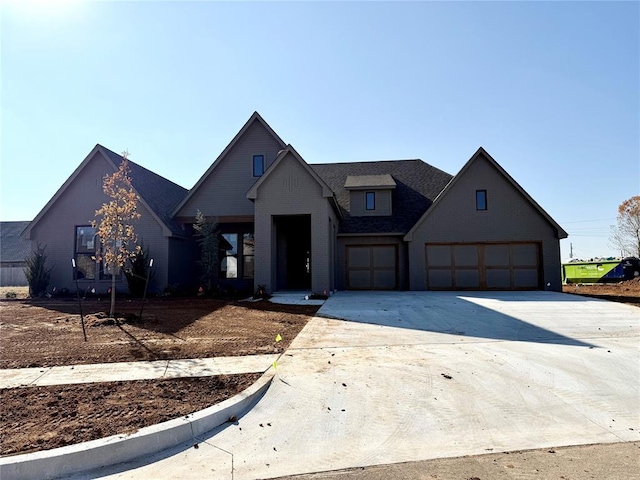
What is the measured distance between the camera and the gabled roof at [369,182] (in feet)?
68.4

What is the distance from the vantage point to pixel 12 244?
3350 centimetres

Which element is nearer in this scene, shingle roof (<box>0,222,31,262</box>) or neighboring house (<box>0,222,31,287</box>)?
neighboring house (<box>0,222,31,287</box>)

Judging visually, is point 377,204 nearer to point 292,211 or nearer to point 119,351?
point 292,211

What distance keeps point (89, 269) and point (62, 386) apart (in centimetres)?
1463

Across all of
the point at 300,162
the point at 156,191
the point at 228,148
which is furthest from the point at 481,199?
the point at 156,191

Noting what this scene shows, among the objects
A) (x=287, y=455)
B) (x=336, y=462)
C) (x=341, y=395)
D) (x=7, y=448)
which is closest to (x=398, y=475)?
(x=336, y=462)

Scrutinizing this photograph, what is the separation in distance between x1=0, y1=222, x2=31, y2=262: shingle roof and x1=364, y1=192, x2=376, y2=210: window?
27298 millimetres

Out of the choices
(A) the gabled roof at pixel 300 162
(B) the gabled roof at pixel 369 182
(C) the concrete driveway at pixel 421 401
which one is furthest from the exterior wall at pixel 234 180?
(C) the concrete driveway at pixel 421 401

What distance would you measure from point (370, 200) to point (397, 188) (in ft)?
8.26

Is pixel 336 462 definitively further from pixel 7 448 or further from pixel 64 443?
pixel 7 448

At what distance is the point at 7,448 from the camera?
3.66 m

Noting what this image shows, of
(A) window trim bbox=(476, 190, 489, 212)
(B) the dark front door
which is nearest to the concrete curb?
(B) the dark front door

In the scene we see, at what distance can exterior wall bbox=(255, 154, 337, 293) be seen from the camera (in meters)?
15.9

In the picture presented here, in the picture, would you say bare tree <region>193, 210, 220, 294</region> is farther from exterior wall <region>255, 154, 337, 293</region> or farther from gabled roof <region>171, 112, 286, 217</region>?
exterior wall <region>255, 154, 337, 293</region>
